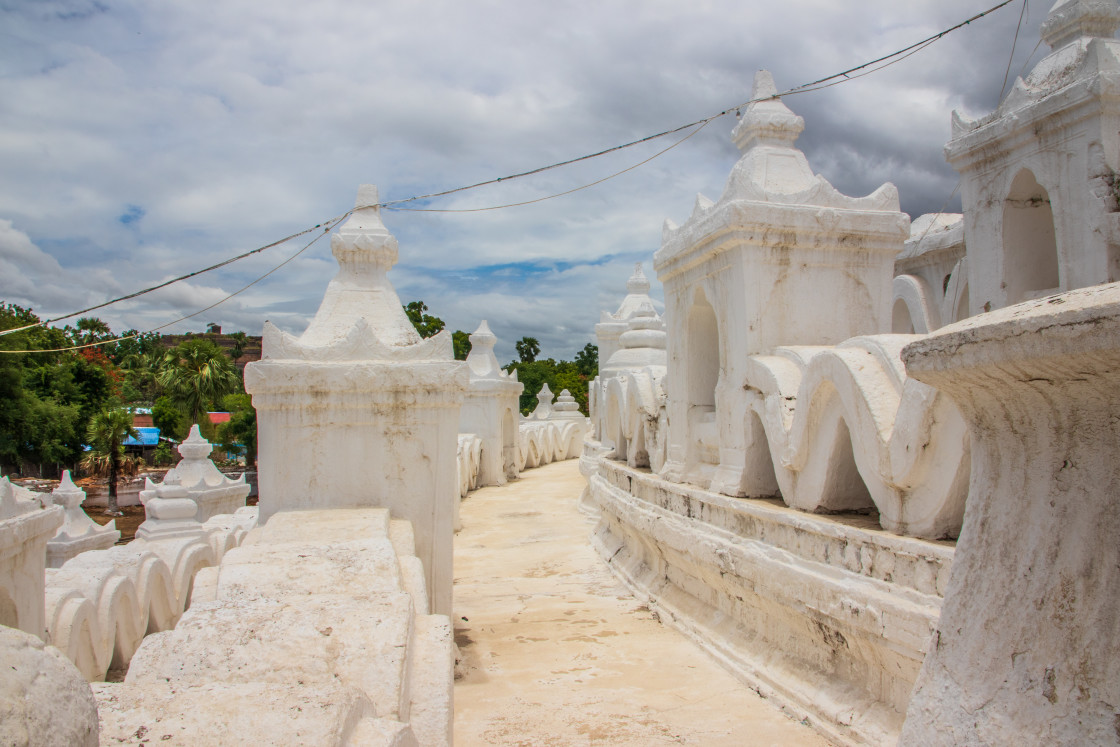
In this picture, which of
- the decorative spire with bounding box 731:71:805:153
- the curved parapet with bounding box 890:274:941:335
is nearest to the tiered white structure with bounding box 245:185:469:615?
the decorative spire with bounding box 731:71:805:153

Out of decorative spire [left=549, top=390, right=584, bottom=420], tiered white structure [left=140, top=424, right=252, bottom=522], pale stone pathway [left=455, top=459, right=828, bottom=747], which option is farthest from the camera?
decorative spire [left=549, top=390, right=584, bottom=420]

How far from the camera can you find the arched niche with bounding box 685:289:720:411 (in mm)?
6391

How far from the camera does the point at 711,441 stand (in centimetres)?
587

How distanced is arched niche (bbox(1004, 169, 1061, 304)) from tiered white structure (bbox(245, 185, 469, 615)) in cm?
425

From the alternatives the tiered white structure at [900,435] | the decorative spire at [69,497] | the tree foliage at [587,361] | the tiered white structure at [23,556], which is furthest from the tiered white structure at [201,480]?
the tree foliage at [587,361]

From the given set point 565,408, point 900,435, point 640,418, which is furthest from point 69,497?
point 565,408

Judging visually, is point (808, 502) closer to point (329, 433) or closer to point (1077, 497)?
point (329, 433)

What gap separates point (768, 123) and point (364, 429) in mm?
3877

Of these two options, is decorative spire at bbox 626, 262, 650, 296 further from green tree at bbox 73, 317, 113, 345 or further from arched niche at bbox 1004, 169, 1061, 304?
green tree at bbox 73, 317, 113, 345

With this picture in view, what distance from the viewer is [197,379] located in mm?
31562

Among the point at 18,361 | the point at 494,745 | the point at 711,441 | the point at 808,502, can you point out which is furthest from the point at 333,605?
the point at 18,361

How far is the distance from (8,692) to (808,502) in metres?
4.14

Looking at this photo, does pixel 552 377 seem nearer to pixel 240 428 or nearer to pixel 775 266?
pixel 240 428

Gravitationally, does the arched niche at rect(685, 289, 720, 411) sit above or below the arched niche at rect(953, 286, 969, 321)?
below
